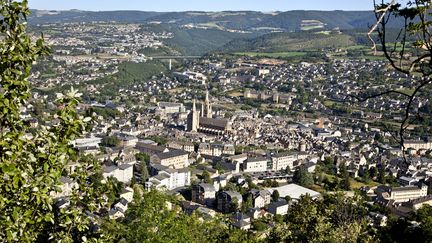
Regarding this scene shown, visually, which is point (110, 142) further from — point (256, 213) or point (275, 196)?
point (256, 213)

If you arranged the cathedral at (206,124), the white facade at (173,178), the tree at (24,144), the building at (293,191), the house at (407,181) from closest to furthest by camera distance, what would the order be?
the tree at (24,144), the building at (293,191), the white facade at (173,178), the house at (407,181), the cathedral at (206,124)

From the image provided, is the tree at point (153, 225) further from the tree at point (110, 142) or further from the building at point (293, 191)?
the tree at point (110, 142)

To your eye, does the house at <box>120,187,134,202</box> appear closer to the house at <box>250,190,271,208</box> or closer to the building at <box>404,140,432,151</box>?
the house at <box>250,190,271,208</box>

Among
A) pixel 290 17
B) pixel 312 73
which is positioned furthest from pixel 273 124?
pixel 290 17

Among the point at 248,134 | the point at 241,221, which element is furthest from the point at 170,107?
the point at 241,221

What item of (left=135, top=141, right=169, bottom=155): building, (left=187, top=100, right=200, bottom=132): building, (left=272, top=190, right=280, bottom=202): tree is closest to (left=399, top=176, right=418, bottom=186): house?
(left=272, top=190, right=280, bottom=202): tree

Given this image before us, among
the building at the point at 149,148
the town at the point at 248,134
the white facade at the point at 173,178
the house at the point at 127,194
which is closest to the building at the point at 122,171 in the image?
the town at the point at 248,134
